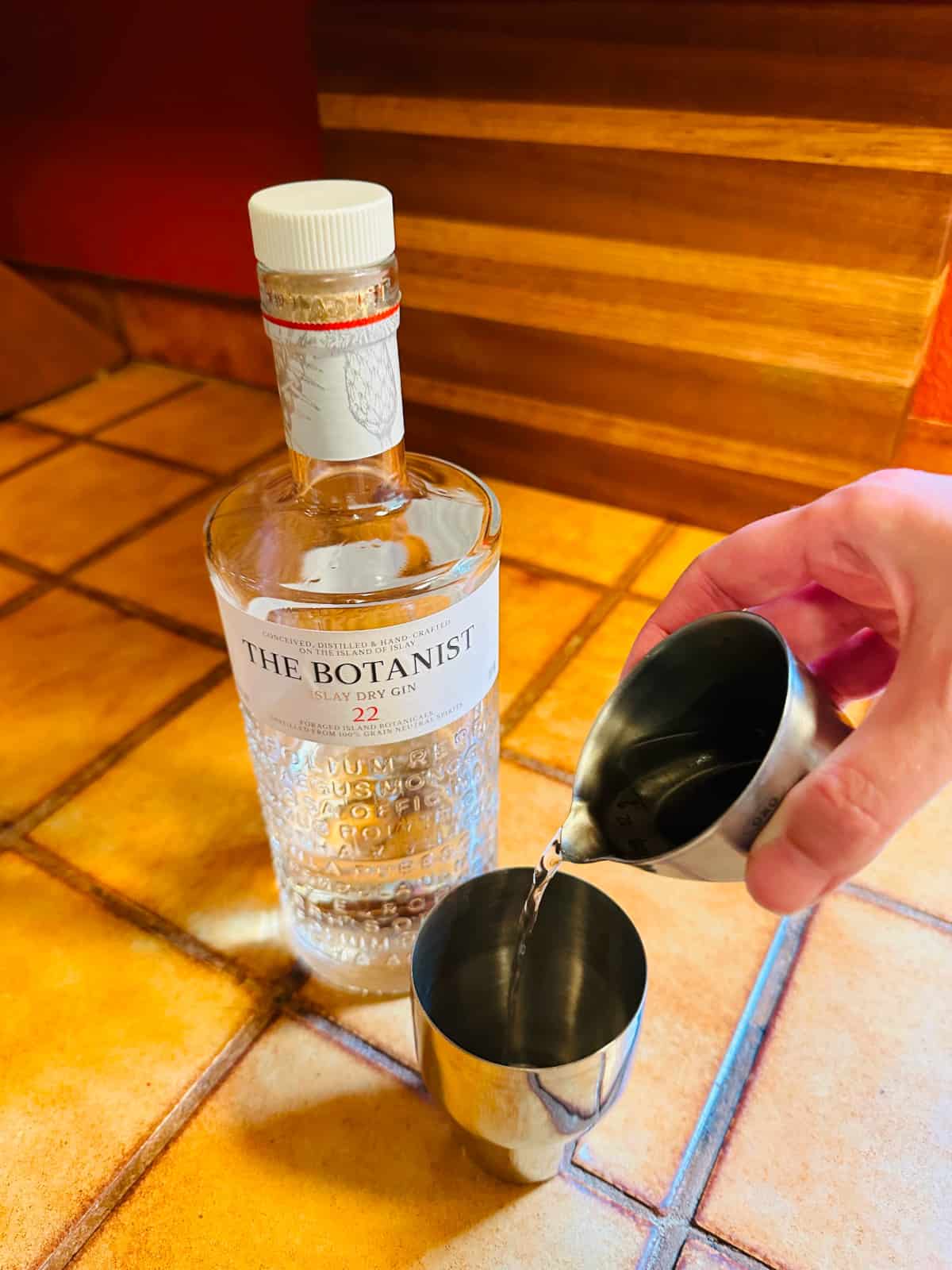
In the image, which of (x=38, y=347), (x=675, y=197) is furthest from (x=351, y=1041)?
(x=38, y=347)

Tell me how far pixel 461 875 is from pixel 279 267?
0.34m

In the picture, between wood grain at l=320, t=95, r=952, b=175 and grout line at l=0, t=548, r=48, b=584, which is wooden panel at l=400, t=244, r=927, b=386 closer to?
wood grain at l=320, t=95, r=952, b=175

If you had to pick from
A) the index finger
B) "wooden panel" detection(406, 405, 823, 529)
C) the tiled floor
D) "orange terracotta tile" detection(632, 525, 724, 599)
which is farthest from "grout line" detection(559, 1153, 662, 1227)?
"wooden panel" detection(406, 405, 823, 529)

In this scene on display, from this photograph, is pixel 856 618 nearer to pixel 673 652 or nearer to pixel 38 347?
pixel 673 652

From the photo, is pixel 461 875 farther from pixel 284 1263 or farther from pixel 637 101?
pixel 637 101

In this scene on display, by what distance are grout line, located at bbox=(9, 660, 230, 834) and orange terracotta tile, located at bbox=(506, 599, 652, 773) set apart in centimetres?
24

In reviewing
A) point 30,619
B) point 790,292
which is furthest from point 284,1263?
point 790,292

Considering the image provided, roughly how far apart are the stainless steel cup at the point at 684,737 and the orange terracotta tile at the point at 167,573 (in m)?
0.47

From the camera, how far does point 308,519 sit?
18.7 inches

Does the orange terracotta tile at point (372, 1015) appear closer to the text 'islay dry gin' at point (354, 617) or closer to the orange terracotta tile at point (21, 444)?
the text 'islay dry gin' at point (354, 617)

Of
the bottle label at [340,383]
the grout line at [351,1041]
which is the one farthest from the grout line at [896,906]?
the bottle label at [340,383]

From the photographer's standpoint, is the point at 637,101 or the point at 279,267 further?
the point at 637,101

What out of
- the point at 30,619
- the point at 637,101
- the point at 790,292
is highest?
the point at 637,101

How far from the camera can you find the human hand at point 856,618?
329mm
